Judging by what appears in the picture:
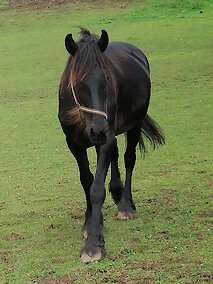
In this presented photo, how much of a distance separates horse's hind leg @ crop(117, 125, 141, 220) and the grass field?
123 mm

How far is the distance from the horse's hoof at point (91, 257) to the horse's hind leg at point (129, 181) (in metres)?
1.22

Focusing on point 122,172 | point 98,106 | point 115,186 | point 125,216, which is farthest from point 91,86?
point 122,172

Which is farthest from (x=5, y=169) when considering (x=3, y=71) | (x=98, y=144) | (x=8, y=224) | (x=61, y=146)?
(x=3, y=71)

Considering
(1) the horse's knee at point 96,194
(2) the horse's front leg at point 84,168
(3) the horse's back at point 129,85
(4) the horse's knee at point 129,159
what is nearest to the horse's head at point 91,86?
(1) the horse's knee at point 96,194

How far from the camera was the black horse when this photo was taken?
16.6 feet

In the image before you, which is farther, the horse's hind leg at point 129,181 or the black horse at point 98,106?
the horse's hind leg at point 129,181

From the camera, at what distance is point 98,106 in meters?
5.02

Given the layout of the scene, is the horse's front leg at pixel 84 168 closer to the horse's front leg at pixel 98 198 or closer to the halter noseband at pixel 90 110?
the horse's front leg at pixel 98 198

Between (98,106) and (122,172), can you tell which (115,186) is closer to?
(122,172)

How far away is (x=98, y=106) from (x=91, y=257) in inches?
48.5

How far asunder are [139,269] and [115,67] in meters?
2.07

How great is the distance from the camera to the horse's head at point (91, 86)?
4977 mm

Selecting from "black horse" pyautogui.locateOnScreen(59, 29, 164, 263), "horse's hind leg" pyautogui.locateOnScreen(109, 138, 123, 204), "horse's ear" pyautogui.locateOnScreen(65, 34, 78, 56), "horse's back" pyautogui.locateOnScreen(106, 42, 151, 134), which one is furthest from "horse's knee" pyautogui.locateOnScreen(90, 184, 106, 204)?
"horse's hind leg" pyautogui.locateOnScreen(109, 138, 123, 204)

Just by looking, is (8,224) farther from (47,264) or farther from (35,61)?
(35,61)
